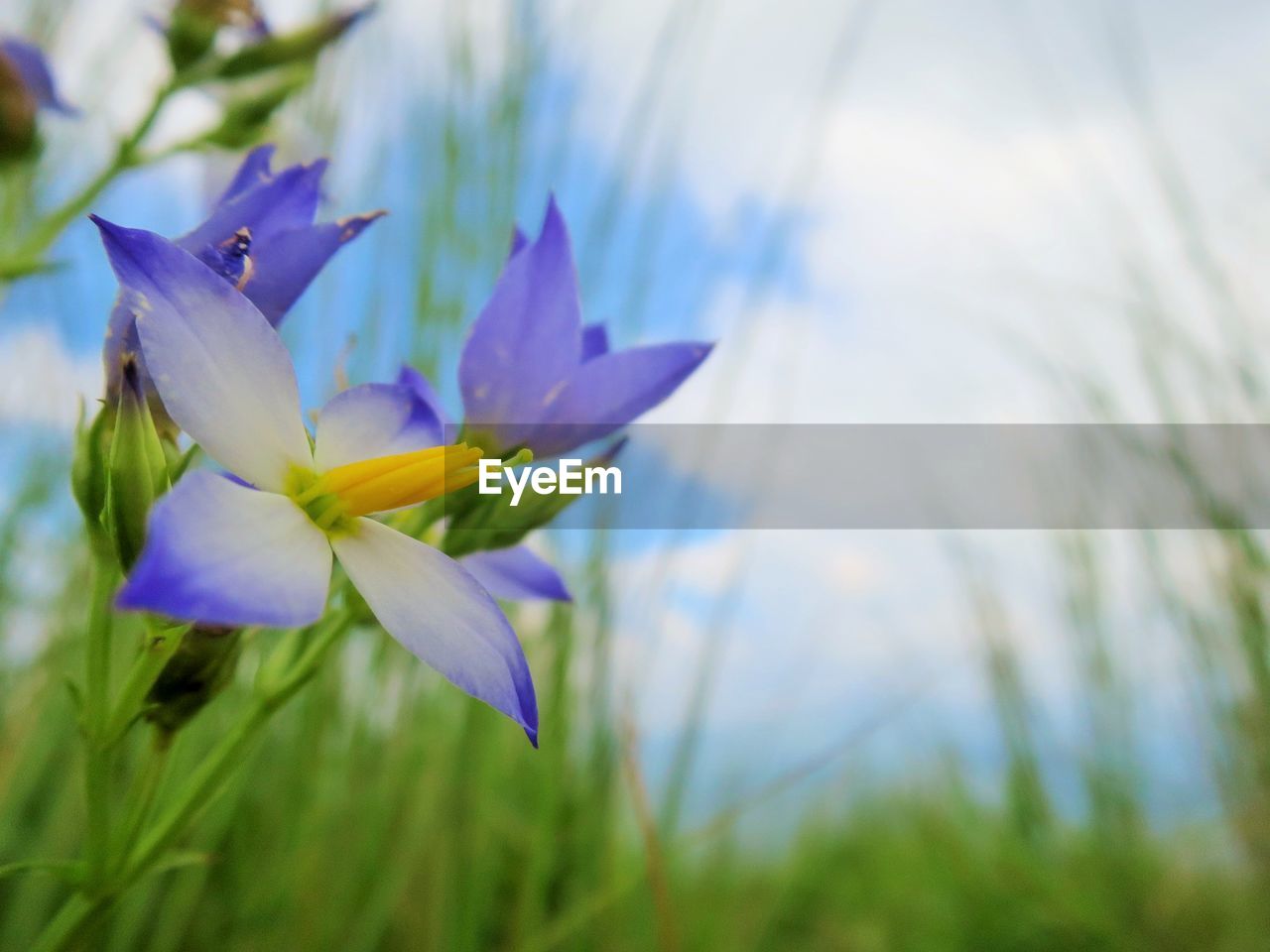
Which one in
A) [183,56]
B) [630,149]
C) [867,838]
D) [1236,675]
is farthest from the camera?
[867,838]

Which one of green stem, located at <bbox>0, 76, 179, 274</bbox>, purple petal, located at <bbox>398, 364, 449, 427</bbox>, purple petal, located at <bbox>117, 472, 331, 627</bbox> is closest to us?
purple petal, located at <bbox>117, 472, 331, 627</bbox>

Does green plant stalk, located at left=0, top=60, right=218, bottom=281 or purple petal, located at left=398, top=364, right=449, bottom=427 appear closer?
purple petal, located at left=398, top=364, right=449, bottom=427

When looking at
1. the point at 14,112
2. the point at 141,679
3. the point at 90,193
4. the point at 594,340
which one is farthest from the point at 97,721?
the point at 14,112

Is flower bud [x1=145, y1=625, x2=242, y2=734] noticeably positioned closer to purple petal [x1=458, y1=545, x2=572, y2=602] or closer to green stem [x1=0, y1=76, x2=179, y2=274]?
purple petal [x1=458, y1=545, x2=572, y2=602]

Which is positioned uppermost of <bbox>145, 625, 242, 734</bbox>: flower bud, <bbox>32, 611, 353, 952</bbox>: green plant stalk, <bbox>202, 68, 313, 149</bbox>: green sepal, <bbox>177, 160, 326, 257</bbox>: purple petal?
<bbox>202, 68, 313, 149</bbox>: green sepal

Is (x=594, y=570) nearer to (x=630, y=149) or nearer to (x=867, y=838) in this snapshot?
(x=630, y=149)

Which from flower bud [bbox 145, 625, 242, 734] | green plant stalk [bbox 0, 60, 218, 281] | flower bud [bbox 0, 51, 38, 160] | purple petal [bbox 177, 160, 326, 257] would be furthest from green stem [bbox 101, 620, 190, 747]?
flower bud [bbox 0, 51, 38, 160]

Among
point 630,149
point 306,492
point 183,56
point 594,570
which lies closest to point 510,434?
point 306,492

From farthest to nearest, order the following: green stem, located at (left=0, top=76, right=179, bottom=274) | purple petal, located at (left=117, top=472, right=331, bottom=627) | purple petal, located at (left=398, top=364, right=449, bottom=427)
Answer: green stem, located at (left=0, top=76, right=179, bottom=274) → purple petal, located at (left=398, top=364, right=449, bottom=427) → purple petal, located at (left=117, top=472, right=331, bottom=627)
